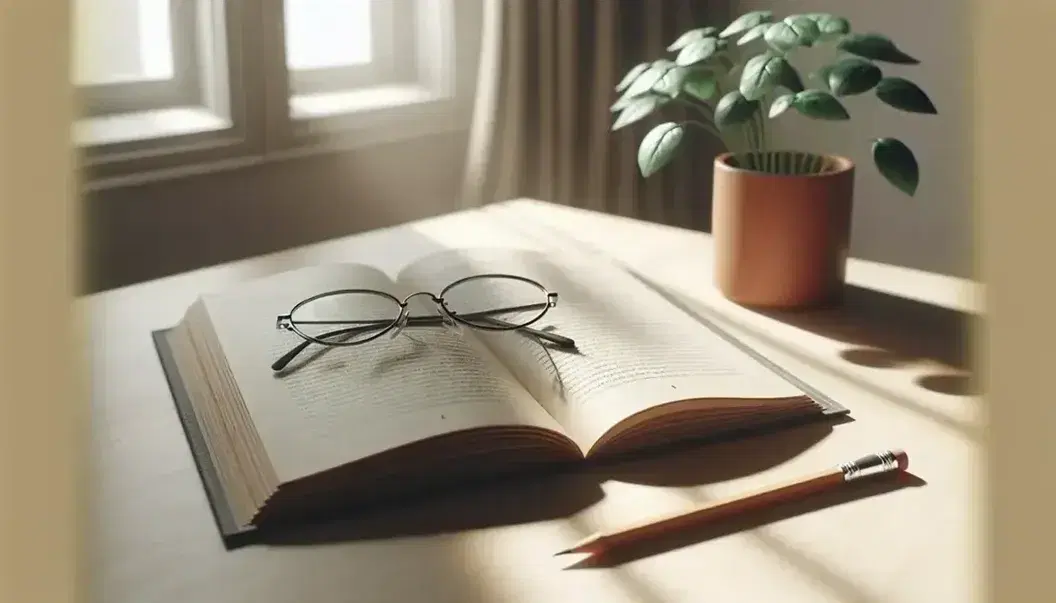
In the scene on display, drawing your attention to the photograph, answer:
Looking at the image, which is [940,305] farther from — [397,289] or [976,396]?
[397,289]

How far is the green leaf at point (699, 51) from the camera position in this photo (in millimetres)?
900

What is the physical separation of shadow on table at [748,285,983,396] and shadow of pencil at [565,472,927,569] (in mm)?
167

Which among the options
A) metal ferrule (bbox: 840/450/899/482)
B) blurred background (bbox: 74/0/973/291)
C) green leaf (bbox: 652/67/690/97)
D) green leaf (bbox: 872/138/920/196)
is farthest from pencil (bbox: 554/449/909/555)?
blurred background (bbox: 74/0/973/291)

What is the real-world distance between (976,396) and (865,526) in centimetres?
22

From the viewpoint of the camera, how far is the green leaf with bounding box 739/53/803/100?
2.77 feet

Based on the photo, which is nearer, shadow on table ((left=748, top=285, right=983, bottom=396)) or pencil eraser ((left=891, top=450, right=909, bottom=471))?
pencil eraser ((left=891, top=450, right=909, bottom=471))

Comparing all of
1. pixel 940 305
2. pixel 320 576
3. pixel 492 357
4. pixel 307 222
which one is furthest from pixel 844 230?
pixel 307 222

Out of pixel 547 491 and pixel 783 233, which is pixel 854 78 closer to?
pixel 783 233

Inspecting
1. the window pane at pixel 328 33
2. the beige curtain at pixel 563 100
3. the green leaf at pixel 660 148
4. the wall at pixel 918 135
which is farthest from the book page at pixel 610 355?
the wall at pixel 918 135

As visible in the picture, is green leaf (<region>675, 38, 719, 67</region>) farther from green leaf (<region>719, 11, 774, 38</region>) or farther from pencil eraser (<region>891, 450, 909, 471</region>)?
pencil eraser (<region>891, 450, 909, 471</region>)

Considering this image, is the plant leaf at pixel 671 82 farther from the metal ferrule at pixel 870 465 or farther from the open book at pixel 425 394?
the metal ferrule at pixel 870 465

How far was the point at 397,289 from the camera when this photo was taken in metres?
0.88

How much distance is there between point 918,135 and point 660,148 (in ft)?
3.33

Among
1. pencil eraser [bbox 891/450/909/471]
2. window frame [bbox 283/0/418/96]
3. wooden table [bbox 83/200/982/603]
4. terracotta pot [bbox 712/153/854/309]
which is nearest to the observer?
wooden table [bbox 83/200/982/603]
